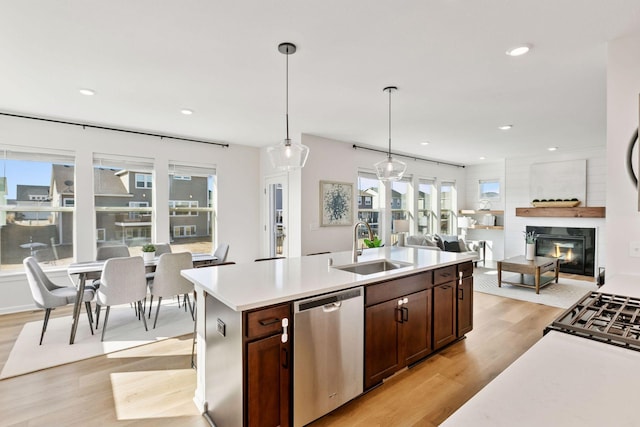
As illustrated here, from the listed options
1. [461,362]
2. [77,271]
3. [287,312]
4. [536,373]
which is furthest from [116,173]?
[536,373]

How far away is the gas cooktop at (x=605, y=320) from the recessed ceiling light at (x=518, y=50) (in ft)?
6.07

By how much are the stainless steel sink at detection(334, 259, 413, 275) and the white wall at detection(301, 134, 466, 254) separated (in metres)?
2.31

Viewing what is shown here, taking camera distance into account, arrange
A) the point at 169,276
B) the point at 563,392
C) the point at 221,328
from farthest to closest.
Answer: the point at 169,276
the point at 221,328
the point at 563,392

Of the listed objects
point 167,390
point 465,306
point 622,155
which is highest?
point 622,155

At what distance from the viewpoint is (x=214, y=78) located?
3029 mm

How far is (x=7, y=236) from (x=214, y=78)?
3.70 meters

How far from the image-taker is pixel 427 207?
823 centimetres

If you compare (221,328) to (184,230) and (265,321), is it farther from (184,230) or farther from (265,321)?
(184,230)

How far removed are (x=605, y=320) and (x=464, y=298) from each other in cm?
203

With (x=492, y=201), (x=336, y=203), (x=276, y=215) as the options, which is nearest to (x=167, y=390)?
(x=276, y=215)

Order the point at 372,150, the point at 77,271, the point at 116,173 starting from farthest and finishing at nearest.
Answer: the point at 372,150 → the point at 116,173 → the point at 77,271

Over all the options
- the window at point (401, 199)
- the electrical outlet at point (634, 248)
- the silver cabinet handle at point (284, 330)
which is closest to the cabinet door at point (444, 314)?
the electrical outlet at point (634, 248)

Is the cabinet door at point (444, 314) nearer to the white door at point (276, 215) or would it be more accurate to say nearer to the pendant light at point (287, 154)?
the pendant light at point (287, 154)

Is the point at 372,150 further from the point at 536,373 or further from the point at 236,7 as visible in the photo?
the point at 536,373
